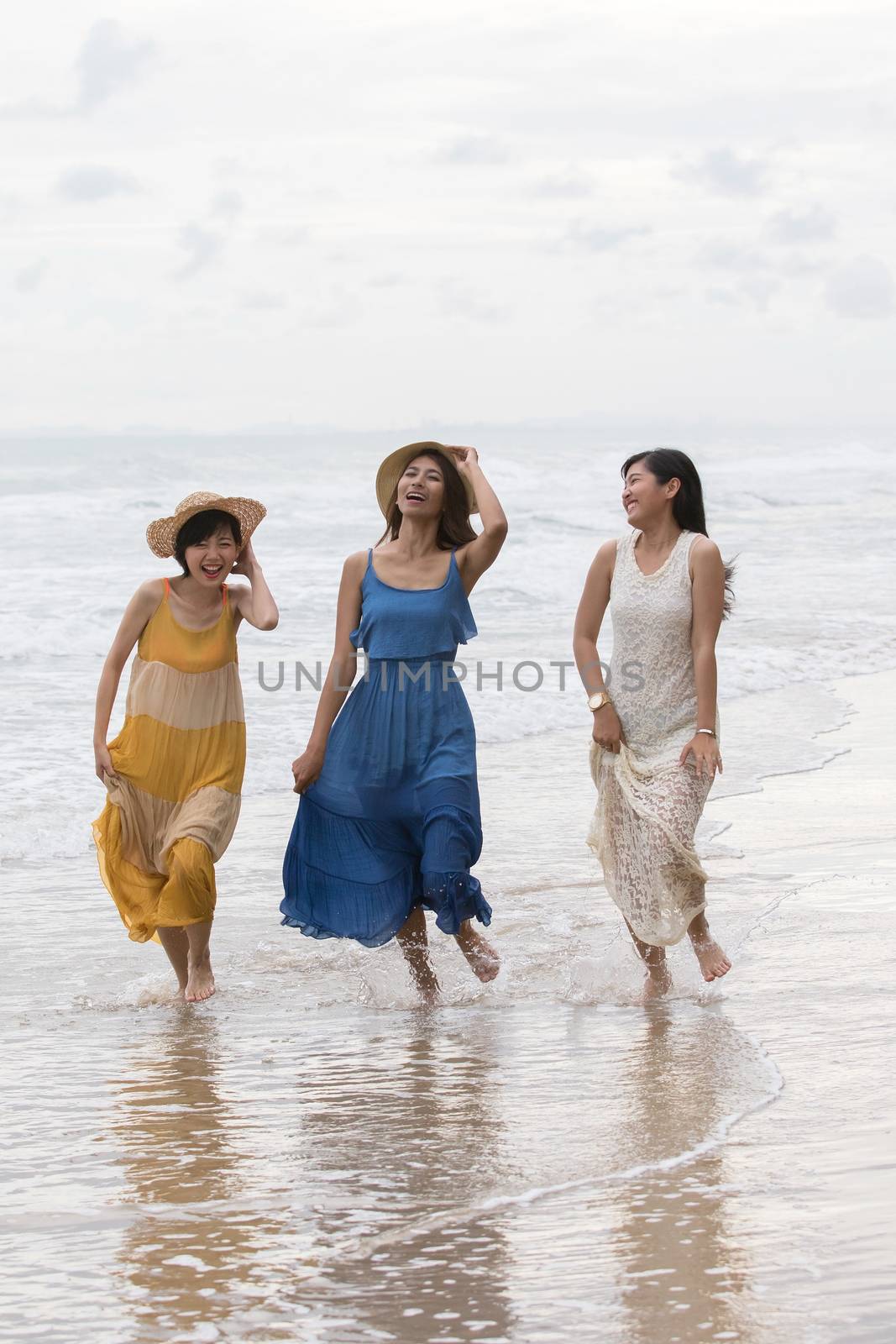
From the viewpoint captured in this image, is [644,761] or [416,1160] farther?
[644,761]

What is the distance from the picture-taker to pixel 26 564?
25.3 meters

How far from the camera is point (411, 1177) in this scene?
3.63m

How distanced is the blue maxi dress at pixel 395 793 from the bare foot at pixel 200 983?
0.31 meters

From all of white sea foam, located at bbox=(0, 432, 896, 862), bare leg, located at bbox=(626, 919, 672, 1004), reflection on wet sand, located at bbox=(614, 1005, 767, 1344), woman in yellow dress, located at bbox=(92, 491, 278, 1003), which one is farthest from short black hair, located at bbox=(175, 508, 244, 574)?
white sea foam, located at bbox=(0, 432, 896, 862)

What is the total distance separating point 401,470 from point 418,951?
153 centimetres

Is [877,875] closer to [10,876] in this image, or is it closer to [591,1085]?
[591,1085]

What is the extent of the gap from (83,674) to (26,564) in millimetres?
12519

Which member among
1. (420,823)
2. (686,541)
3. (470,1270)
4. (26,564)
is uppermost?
(26,564)

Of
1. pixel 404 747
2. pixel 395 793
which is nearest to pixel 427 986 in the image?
pixel 395 793

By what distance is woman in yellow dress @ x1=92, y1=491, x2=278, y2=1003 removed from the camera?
533 cm

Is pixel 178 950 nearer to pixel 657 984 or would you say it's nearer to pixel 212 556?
pixel 212 556

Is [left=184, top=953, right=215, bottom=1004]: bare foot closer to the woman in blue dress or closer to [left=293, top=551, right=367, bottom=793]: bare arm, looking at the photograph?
the woman in blue dress

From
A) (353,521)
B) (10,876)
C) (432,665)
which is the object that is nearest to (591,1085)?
(432,665)

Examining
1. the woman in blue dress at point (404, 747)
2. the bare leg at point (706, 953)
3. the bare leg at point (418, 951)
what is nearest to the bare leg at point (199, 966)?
the woman in blue dress at point (404, 747)
